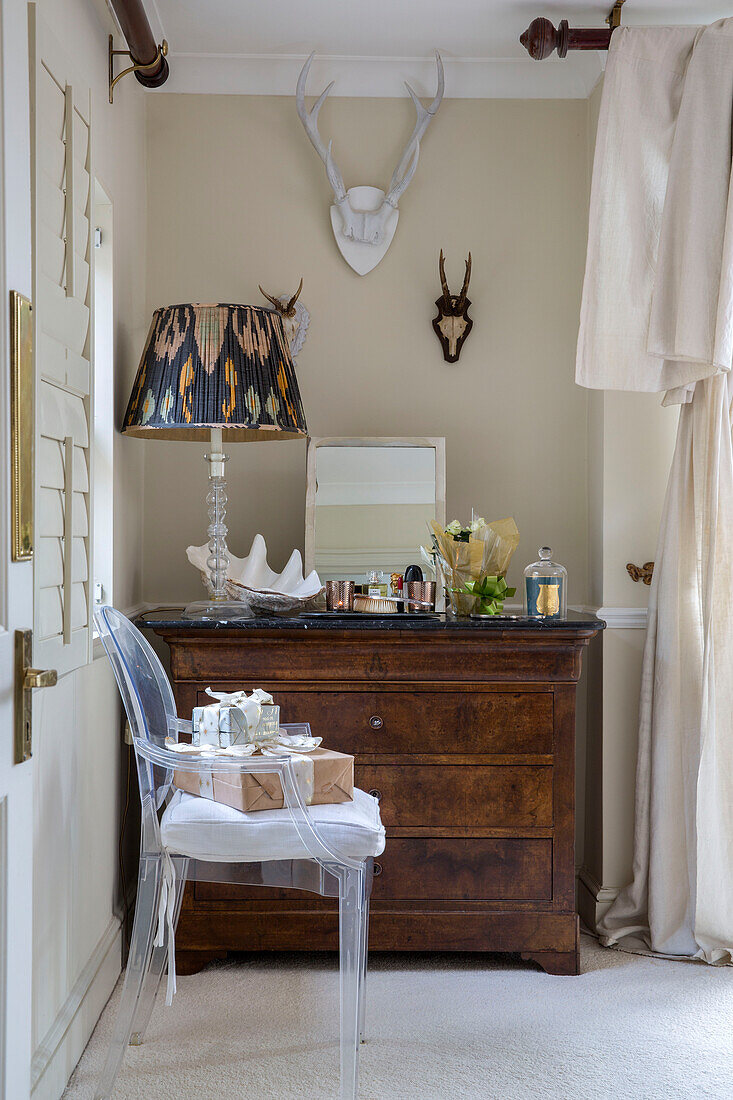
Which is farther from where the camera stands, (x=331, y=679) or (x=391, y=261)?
(x=391, y=261)

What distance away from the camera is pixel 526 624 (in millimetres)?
2377

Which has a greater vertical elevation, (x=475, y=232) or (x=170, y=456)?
(x=475, y=232)

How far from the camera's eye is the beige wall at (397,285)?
2.93 meters

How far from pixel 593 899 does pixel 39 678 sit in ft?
6.80

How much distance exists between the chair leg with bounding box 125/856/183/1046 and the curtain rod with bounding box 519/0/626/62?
2.29 m

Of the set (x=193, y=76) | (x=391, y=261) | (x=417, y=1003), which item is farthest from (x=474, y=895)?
(x=193, y=76)

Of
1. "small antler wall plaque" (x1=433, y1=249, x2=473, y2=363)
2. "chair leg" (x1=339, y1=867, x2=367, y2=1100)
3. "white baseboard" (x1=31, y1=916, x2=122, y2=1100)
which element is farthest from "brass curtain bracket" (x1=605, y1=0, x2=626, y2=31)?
"white baseboard" (x1=31, y1=916, x2=122, y2=1100)

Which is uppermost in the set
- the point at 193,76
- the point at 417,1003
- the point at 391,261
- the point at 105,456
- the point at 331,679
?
the point at 193,76

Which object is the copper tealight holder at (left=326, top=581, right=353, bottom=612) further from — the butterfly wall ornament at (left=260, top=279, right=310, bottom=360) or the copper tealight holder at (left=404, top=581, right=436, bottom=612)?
the butterfly wall ornament at (left=260, top=279, right=310, bottom=360)

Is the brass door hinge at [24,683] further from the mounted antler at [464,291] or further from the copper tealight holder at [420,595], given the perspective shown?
the mounted antler at [464,291]

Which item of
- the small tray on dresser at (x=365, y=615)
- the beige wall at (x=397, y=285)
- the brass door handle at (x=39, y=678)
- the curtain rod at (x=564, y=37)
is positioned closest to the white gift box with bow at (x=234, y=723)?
the small tray on dresser at (x=365, y=615)

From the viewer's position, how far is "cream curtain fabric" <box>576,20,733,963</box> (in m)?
2.35

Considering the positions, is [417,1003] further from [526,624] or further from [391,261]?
[391,261]

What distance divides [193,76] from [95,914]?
8.01ft
